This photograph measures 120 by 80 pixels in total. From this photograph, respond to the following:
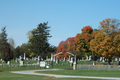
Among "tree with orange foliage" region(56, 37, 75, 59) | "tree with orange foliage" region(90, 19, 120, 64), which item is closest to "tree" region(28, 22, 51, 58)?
"tree with orange foliage" region(56, 37, 75, 59)

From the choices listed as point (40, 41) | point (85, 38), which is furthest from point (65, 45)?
point (85, 38)

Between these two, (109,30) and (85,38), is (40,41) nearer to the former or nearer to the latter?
(85,38)

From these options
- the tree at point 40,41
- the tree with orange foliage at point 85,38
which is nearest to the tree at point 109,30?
the tree with orange foliage at point 85,38

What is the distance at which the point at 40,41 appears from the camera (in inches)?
3275

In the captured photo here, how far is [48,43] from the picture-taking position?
3386 inches

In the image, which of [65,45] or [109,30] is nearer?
[109,30]

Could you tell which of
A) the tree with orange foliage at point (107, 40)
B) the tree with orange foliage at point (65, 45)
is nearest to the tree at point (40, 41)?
the tree with orange foliage at point (65, 45)

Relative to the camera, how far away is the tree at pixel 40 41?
82.4 meters

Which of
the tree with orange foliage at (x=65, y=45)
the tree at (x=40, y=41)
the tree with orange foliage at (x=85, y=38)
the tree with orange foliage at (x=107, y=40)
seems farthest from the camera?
the tree with orange foliage at (x=65, y=45)

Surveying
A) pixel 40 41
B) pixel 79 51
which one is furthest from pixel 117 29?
pixel 40 41

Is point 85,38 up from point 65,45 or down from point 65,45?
up

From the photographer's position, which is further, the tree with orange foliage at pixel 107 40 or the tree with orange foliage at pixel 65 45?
the tree with orange foliage at pixel 65 45

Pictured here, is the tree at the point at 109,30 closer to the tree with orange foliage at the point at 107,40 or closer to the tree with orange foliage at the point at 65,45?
the tree with orange foliage at the point at 107,40

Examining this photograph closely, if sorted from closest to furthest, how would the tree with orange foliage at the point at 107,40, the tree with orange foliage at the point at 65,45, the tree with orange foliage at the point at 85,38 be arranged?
the tree with orange foliage at the point at 107,40 < the tree with orange foliage at the point at 85,38 < the tree with orange foliage at the point at 65,45
